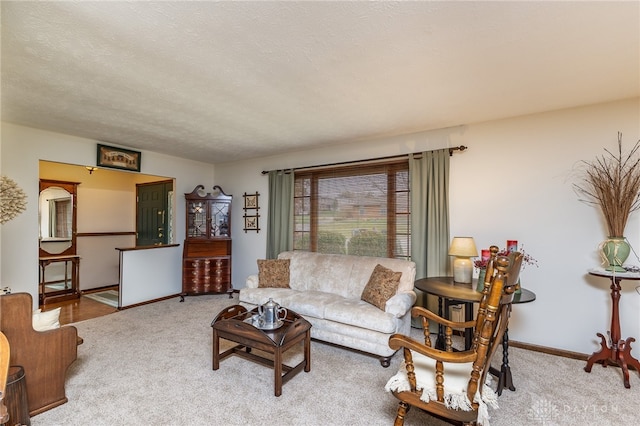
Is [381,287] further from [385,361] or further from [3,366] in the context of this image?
[3,366]

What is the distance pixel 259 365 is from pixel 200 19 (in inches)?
109

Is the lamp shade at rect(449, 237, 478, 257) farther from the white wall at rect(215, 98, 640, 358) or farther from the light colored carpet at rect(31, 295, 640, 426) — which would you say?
the light colored carpet at rect(31, 295, 640, 426)

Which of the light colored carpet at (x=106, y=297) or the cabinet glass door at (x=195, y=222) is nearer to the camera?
the light colored carpet at (x=106, y=297)

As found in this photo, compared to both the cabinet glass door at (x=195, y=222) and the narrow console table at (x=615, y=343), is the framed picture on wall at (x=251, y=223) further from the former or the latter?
the narrow console table at (x=615, y=343)

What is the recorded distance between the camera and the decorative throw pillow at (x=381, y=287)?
123 inches

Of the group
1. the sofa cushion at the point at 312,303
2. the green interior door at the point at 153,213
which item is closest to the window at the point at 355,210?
the sofa cushion at the point at 312,303

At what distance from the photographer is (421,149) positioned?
3857 mm

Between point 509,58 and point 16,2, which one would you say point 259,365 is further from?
point 509,58

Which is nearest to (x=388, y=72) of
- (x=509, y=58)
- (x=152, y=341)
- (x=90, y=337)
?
(x=509, y=58)

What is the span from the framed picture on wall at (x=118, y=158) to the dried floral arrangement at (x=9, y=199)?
3.63ft

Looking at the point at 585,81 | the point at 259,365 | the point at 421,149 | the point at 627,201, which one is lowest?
the point at 259,365

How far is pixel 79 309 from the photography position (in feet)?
15.0

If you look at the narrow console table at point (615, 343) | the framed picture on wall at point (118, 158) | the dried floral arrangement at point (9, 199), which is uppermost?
the framed picture on wall at point (118, 158)

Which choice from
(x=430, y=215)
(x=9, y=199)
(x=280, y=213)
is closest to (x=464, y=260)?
(x=430, y=215)
